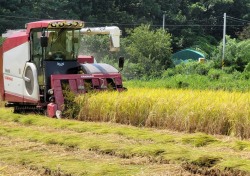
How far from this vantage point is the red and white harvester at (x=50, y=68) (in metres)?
13.5

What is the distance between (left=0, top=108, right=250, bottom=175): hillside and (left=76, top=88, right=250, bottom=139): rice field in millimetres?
502

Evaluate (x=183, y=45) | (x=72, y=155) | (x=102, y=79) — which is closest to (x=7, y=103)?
(x=102, y=79)

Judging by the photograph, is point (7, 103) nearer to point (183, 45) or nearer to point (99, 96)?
point (99, 96)

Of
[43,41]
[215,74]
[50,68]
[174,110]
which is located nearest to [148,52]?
[215,74]

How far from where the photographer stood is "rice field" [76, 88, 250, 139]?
33.6 feet

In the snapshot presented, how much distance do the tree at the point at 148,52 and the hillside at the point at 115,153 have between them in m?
26.2

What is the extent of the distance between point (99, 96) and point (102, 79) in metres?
1.18

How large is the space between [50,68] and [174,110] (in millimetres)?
4032

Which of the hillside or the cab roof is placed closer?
the hillside

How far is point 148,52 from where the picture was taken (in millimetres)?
36875

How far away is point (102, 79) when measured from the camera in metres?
14.0

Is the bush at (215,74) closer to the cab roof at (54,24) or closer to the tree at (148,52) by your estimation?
the tree at (148,52)

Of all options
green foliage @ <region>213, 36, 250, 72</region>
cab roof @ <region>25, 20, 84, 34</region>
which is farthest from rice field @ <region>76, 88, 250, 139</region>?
green foliage @ <region>213, 36, 250, 72</region>

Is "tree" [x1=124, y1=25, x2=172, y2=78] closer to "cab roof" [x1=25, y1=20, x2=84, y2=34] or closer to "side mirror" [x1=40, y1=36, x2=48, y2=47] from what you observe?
"cab roof" [x1=25, y1=20, x2=84, y2=34]
